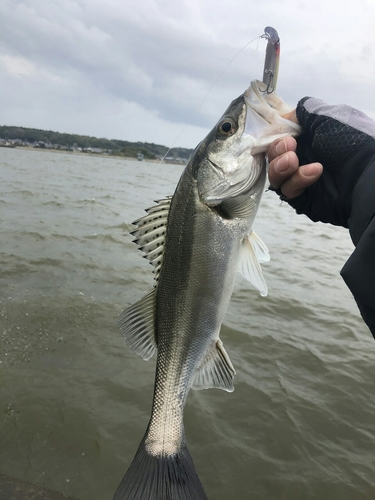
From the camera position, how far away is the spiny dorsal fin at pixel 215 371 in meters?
2.10

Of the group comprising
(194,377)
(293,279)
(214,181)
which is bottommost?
(293,279)

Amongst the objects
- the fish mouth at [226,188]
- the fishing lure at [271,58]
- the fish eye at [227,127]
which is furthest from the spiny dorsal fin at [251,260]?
the fishing lure at [271,58]

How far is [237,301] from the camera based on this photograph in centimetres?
664

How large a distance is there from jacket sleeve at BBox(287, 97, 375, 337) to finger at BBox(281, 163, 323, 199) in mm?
206

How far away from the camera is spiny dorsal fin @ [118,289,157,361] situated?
6.96ft

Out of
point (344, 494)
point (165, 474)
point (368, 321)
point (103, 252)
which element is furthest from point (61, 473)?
point (103, 252)

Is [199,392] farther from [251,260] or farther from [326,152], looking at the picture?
[326,152]

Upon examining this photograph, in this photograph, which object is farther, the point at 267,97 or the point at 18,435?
the point at 18,435

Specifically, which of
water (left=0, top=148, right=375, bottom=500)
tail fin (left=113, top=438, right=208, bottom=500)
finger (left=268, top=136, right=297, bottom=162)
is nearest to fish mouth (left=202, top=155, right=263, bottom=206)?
finger (left=268, top=136, right=297, bottom=162)

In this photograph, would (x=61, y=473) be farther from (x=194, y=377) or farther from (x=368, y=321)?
(x=368, y=321)

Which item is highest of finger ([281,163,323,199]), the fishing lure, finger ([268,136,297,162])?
the fishing lure

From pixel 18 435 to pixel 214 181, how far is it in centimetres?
293

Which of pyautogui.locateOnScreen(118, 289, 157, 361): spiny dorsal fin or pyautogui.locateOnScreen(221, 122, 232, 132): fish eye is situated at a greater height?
pyautogui.locateOnScreen(221, 122, 232, 132): fish eye

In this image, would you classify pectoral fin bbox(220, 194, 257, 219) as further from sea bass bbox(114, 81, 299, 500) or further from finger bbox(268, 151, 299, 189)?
finger bbox(268, 151, 299, 189)
